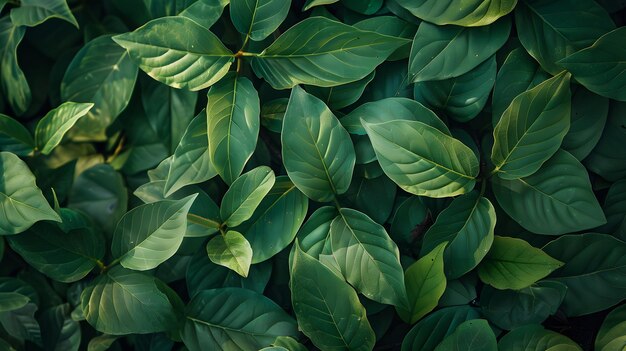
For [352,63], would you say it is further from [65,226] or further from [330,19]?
[65,226]

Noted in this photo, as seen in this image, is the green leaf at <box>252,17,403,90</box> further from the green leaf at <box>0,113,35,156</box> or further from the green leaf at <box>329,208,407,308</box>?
the green leaf at <box>0,113,35,156</box>

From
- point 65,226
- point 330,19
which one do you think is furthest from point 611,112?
point 65,226

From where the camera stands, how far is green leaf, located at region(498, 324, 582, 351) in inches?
33.9

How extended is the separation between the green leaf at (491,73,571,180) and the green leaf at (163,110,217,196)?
1.36 feet

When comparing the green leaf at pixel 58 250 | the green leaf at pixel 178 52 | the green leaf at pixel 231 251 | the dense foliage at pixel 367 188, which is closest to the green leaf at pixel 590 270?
the dense foliage at pixel 367 188

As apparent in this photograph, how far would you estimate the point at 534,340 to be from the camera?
0.86 meters

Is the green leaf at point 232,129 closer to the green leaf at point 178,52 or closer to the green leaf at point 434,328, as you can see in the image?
the green leaf at point 178,52

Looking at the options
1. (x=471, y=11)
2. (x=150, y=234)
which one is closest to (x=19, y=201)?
(x=150, y=234)

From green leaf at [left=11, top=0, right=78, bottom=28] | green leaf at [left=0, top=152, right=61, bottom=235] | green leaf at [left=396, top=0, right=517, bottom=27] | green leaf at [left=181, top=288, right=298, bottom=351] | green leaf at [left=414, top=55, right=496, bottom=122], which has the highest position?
green leaf at [left=396, top=0, right=517, bottom=27]

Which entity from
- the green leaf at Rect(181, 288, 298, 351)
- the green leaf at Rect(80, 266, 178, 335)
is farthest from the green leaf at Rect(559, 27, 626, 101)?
the green leaf at Rect(80, 266, 178, 335)

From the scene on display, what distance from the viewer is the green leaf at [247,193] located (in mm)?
885

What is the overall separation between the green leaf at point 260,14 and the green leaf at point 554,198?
388 mm

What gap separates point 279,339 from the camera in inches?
35.3

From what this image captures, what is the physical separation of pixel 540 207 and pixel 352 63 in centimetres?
33
